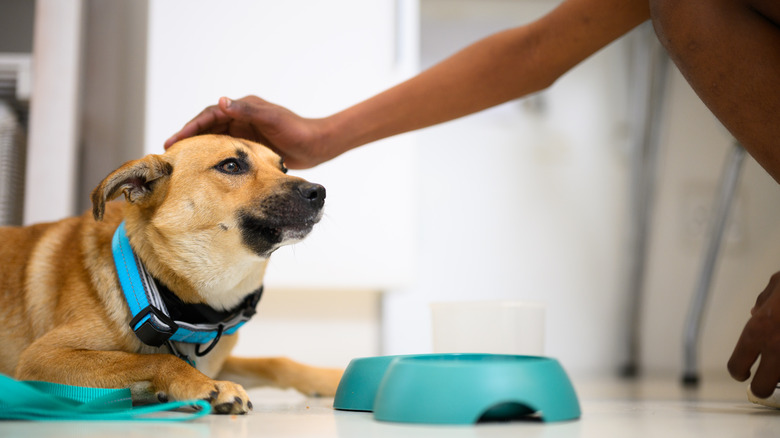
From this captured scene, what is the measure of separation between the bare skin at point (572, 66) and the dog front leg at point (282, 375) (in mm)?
431

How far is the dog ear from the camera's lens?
3.72 ft

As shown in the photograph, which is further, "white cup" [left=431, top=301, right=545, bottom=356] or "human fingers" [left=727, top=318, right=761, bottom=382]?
"white cup" [left=431, top=301, right=545, bottom=356]

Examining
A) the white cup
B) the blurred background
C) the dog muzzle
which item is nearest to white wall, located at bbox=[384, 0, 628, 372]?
the blurred background

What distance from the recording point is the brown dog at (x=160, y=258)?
1.13 meters

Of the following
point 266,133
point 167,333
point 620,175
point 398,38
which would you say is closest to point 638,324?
point 620,175

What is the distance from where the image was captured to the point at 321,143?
1389mm

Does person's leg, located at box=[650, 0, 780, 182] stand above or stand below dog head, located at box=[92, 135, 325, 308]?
above

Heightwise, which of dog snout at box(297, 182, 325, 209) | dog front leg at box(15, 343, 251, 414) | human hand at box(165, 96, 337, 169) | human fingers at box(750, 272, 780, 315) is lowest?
dog front leg at box(15, 343, 251, 414)

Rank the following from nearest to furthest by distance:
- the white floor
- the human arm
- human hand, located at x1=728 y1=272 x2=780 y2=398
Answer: the white floor
human hand, located at x1=728 y1=272 x2=780 y2=398
the human arm

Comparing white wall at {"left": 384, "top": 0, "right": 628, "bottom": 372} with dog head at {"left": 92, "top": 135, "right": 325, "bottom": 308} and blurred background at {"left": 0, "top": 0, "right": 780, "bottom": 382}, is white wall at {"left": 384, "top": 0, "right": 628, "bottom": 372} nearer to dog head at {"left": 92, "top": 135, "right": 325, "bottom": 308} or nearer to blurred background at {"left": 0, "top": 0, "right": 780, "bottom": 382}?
blurred background at {"left": 0, "top": 0, "right": 780, "bottom": 382}

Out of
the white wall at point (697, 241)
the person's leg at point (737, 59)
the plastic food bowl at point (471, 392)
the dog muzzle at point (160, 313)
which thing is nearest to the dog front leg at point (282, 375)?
the dog muzzle at point (160, 313)

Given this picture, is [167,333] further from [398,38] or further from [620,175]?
[620,175]

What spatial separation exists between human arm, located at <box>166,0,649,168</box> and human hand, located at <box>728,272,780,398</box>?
0.59 meters

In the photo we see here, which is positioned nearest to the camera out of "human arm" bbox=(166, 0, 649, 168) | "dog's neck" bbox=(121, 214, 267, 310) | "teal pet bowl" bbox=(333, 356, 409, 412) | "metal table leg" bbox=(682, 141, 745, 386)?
"teal pet bowl" bbox=(333, 356, 409, 412)
